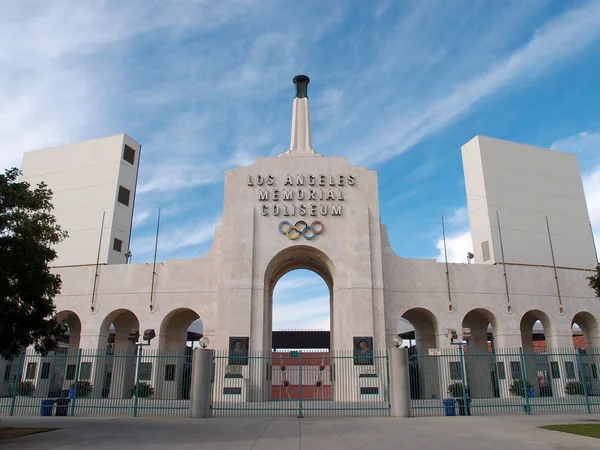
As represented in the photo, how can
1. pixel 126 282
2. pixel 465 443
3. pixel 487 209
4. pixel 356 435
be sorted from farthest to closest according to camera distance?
pixel 487 209 < pixel 126 282 < pixel 356 435 < pixel 465 443

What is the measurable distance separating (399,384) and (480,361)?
1745cm

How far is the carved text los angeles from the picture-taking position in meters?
34.6

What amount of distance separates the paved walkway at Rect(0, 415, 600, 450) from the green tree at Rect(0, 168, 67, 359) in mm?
3816

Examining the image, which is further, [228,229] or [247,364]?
[228,229]

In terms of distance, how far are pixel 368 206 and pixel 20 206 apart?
75.5 ft

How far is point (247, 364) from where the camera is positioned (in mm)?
31156

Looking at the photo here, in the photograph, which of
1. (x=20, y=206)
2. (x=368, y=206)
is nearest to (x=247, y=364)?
(x=368, y=206)

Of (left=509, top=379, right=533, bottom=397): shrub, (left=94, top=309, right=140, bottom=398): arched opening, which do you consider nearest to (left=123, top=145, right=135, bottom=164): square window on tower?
(left=94, top=309, right=140, bottom=398): arched opening

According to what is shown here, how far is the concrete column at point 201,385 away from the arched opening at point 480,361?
17907mm

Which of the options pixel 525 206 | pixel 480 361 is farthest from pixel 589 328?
pixel 525 206

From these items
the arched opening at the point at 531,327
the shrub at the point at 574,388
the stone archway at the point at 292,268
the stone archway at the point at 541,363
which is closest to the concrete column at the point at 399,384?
the stone archway at the point at 292,268

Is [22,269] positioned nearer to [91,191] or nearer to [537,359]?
[91,191]

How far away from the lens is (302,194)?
34.9 metres

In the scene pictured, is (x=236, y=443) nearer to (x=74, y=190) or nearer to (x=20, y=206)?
(x=20, y=206)
